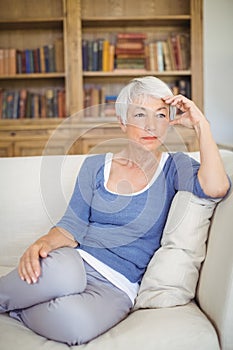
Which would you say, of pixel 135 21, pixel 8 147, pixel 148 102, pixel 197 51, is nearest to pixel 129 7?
pixel 135 21

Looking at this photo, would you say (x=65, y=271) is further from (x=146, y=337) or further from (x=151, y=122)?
(x=151, y=122)

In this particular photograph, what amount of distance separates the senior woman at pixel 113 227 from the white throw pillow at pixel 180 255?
0.14 ft

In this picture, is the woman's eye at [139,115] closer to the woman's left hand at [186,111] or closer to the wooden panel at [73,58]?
the woman's left hand at [186,111]

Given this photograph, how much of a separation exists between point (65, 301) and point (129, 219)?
0.35 metres

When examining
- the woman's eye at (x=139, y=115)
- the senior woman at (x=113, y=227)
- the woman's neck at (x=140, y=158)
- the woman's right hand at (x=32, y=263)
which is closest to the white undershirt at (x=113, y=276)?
the senior woman at (x=113, y=227)

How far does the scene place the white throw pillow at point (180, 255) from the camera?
4.73 feet

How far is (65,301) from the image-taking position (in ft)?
4.32

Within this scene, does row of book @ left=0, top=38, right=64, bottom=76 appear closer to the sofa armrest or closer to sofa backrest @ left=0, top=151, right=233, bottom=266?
sofa backrest @ left=0, top=151, right=233, bottom=266

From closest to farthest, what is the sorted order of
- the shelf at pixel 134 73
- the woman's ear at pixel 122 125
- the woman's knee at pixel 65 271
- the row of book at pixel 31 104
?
the woman's knee at pixel 65 271 → the woman's ear at pixel 122 125 → the shelf at pixel 134 73 → the row of book at pixel 31 104

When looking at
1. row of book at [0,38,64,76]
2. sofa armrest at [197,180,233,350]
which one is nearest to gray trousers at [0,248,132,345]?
sofa armrest at [197,180,233,350]

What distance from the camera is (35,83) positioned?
4.16 m

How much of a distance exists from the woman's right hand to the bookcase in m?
2.45

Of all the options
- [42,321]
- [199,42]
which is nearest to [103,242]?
[42,321]

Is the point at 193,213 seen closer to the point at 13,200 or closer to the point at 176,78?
the point at 13,200
